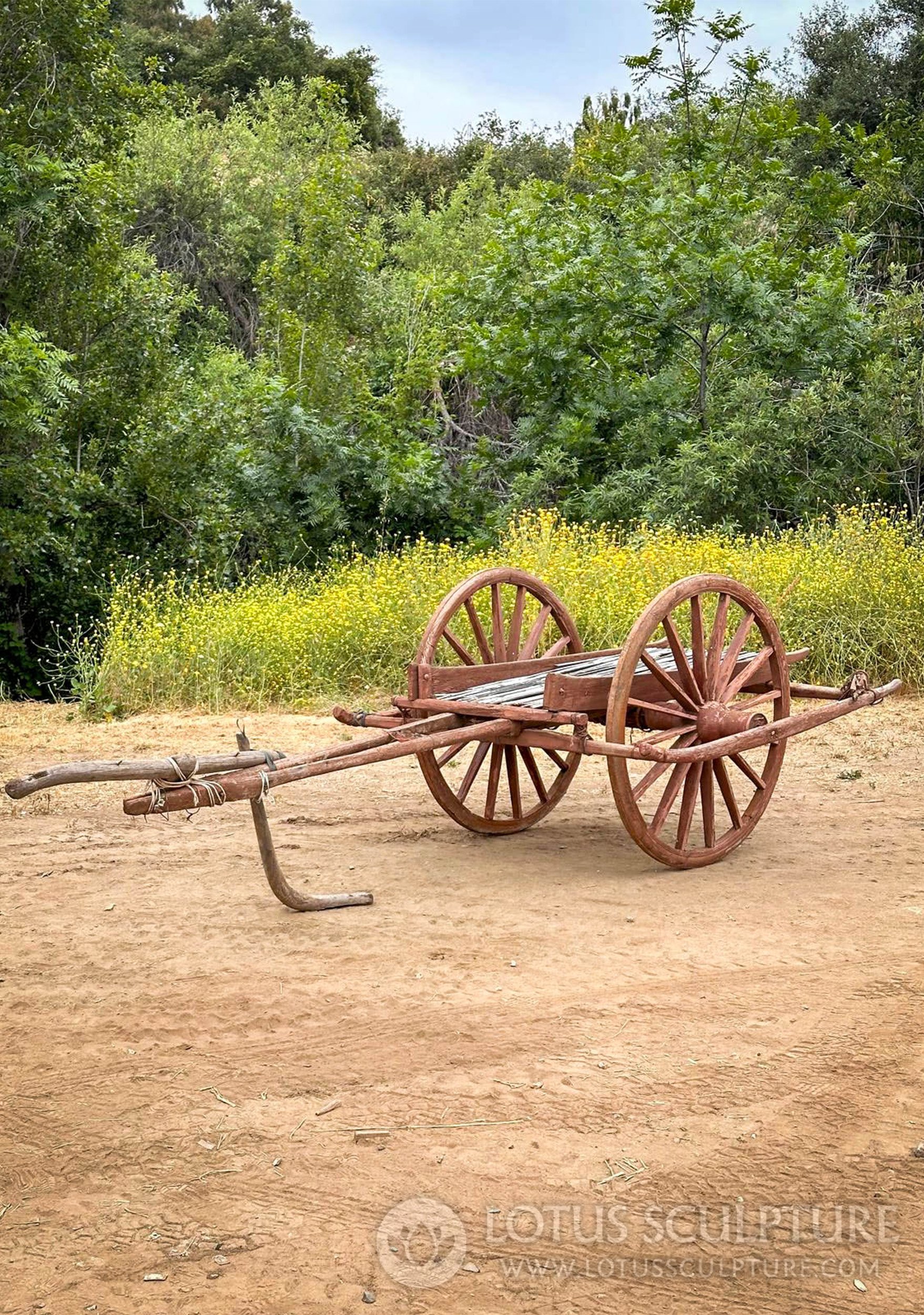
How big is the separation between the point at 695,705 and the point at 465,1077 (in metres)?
2.05

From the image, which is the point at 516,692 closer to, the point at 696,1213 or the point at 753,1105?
the point at 753,1105

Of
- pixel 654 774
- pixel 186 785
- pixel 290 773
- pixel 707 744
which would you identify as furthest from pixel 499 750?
pixel 186 785

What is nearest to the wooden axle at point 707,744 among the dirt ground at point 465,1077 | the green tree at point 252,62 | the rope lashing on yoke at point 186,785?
the dirt ground at point 465,1077

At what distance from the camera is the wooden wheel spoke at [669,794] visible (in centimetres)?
477

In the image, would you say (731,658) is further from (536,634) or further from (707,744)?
(536,634)

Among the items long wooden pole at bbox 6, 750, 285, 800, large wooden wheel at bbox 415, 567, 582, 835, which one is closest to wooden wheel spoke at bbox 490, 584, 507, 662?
large wooden wheel at bbox 415, 567, 582, 835

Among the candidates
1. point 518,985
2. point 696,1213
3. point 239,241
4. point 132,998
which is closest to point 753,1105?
point 696,1213

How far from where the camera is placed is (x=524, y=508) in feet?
43.0

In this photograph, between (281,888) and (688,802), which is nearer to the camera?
(281,888)

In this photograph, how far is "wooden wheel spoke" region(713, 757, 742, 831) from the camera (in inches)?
197

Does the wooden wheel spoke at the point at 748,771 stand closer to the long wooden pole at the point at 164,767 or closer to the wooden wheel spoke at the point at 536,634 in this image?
the wooden wheel spoke at the point at 536,634

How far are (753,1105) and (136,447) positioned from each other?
→ 975 centimetres

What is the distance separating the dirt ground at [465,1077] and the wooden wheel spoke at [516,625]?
0.82 m

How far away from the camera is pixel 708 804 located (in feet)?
16.5
